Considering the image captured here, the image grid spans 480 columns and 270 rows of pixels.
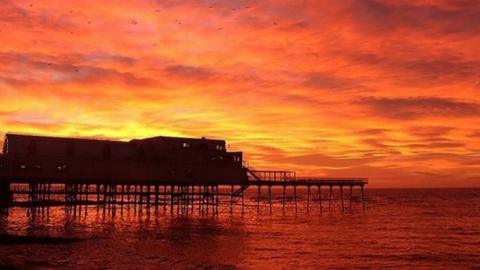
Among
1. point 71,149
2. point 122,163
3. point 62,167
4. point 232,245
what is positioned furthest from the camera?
point 122,163

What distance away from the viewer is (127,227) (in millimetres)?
50188

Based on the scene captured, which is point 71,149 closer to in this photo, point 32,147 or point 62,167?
point 62,167

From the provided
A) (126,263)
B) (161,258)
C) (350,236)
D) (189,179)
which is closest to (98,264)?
(126,263)

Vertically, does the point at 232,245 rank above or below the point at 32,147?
below

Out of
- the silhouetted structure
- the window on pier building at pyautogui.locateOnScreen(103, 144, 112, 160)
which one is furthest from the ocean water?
the window on pier building at pyautogui.locateOnScreen(103, 144, 112, 160)

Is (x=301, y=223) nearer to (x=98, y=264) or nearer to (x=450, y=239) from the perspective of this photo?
(x=450, y=239)

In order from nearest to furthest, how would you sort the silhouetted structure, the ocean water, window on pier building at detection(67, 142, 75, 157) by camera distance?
the ocean water < the silhouetted structure < window on pier building at detection(67, 142, 75, 157)

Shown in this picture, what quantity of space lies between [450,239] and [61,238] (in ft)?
109

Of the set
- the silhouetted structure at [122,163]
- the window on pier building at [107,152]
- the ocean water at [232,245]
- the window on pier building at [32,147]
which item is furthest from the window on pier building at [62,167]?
the ocean water at [232,245]

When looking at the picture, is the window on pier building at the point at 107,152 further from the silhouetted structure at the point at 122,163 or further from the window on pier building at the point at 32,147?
the window on pier building at the point at 32,147

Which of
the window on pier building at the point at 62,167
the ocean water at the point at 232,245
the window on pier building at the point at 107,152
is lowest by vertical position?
the ocean water at the point at 232,245

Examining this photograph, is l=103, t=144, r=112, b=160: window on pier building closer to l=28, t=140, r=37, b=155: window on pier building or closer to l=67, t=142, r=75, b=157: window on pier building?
l=67, t=142, r=75, b=157: window on pier building

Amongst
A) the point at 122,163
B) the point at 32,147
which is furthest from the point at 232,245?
the point at 32,147

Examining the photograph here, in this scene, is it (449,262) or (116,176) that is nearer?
(449,262)
